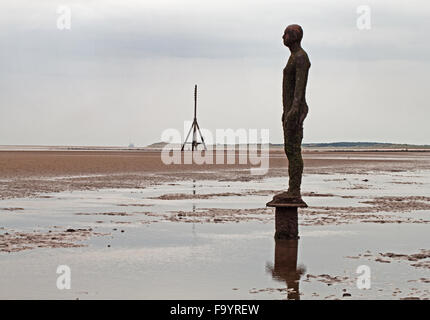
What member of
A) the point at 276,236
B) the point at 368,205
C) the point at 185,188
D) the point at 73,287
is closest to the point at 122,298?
the point at 73,287

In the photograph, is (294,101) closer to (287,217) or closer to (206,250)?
(287,217)

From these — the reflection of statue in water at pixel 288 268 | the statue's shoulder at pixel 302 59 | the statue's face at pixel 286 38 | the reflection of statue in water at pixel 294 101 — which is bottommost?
the reflection of statue in water at pixel 288 268

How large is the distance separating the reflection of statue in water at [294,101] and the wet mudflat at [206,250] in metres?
1.30

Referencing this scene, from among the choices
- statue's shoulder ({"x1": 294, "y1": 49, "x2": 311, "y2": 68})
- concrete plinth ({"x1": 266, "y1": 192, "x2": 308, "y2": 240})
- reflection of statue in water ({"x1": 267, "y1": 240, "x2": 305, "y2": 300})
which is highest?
statue's shoulder ({"x1": 294, "y1": 49, "x2": 311, "y2": 68})

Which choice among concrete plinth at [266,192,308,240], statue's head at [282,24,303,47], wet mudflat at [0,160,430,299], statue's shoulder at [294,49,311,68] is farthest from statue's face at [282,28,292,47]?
wet mudflat at [0,160,430,299]

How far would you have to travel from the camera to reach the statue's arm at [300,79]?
43.8 feet

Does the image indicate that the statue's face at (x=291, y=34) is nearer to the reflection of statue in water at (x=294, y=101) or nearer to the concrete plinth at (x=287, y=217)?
the reflection of statue in water at (x=294, y=101)

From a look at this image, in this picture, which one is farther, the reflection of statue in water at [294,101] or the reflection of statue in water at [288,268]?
the reflection of statue in water at [294,101]

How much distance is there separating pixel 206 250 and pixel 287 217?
7.21ft

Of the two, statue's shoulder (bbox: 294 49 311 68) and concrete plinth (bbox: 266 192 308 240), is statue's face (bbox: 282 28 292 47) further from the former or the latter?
concrete plinth (bbox: 266 192 308 240)

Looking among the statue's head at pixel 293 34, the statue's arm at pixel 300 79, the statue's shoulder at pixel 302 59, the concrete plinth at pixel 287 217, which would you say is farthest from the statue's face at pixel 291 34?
the concrete plinth at pixel 287 217

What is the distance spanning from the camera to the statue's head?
13.6 metres

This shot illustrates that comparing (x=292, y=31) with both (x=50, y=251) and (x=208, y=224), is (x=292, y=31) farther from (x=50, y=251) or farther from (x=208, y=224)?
(x=50, y=251)

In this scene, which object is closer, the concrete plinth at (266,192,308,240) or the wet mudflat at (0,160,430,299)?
the wet mudflat at (0,160,430,299)
